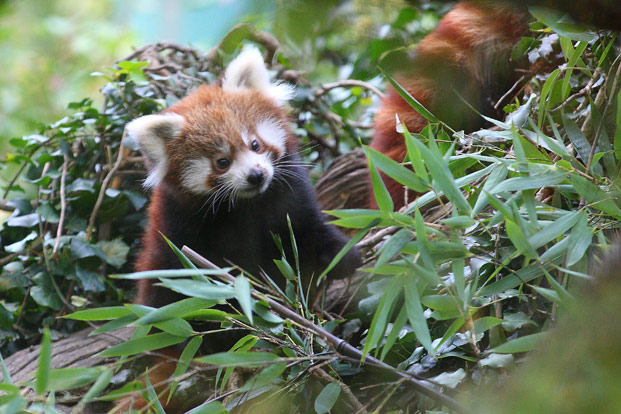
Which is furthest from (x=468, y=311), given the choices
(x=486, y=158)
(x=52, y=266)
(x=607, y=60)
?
(x=52, y=266)

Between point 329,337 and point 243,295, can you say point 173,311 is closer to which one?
point 243,295

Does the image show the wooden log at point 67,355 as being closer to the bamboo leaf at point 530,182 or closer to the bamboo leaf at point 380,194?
the bamboo leaf at point 380,194

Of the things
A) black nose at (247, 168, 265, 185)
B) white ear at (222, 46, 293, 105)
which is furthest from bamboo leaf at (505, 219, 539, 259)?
white ear at (222, 46, 293, 105)

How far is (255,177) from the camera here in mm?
2506

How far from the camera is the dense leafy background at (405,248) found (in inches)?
52.7

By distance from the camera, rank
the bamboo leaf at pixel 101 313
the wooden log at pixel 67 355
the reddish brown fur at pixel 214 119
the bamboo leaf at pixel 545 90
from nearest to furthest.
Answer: the bamboo leaf at pixel 101 313 → the bamboo leaf at pixel 545 90 → the wooden log at pixel 67 355 → the reddish brown fur at pixel 214 119

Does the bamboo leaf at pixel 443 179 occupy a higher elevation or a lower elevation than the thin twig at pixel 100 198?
higher

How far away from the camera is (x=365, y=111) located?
12.9ft

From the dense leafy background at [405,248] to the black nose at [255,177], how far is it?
20.8 inches

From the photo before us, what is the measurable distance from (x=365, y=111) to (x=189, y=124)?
62.2 inches

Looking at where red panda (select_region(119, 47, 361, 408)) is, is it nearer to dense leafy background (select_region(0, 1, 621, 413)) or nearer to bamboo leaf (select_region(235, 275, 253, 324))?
dense leafy background (select_region(0, 1, 621, 413))

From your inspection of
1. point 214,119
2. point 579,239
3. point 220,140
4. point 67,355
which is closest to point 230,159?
point 220,140

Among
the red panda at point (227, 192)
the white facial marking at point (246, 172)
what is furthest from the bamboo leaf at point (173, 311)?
the white facial marking at point (246, 172)

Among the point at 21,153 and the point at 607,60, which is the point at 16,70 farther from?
the point at 607,60
